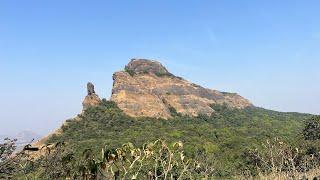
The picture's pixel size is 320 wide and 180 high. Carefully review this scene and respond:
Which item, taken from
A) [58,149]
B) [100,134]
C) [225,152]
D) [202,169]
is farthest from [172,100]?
[58,149]

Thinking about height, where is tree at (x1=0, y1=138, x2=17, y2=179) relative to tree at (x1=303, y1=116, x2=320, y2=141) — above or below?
below

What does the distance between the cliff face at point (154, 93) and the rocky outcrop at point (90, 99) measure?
6992 mm

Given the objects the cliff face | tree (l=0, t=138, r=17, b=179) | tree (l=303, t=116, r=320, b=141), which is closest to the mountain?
the cliff face

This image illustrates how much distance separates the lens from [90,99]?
146875 millimetres

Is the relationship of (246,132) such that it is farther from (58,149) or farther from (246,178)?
(58,149)

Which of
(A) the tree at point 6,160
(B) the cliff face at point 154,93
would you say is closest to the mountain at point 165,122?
(B) the cliff face at point 154,93

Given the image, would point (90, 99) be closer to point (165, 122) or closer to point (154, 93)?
point (165, 122)

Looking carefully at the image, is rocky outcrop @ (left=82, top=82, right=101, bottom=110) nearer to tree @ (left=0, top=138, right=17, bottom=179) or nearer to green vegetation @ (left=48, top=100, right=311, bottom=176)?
green vegetation @ (left=48, top=100, right=311, bottom=176)

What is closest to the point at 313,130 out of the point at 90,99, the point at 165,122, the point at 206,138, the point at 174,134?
the point at 206,138

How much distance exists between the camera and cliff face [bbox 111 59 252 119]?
15162 centimetres

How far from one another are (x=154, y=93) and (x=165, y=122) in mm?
25041

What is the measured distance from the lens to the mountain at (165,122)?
10056 cm

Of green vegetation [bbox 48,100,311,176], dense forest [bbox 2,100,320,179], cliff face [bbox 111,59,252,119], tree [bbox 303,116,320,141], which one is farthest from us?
cliff face [bbox 111,59,252,119]

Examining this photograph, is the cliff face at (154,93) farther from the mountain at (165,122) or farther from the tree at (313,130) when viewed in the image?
the tree at (313,130)
